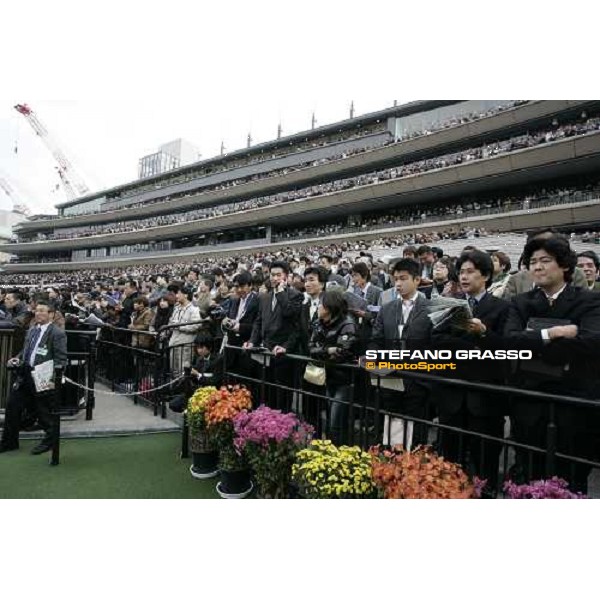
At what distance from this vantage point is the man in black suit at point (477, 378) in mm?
2943

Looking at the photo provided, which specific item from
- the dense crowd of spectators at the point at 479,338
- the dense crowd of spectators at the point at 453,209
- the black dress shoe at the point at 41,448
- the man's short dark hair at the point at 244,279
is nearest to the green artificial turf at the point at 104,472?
the black dress shoe at the point at 41,448

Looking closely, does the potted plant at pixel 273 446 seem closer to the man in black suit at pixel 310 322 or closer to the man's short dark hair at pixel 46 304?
the man in black suit at pixel 310 322

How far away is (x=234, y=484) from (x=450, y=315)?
7.79ft

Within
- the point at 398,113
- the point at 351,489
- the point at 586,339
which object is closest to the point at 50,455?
the point at 351,489

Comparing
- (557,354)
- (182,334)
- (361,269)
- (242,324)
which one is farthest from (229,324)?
(557,354)

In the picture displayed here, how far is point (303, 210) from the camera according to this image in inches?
1384

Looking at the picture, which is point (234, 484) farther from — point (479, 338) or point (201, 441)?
point (479, 338)

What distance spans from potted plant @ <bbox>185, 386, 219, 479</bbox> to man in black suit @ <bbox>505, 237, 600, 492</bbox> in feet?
8.79

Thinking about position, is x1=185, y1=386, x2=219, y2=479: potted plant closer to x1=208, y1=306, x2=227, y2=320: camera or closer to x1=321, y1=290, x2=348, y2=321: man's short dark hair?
x1=321, y1=290, x2=348, y2=321: man's short dark hair

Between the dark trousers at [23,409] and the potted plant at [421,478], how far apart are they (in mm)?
3939

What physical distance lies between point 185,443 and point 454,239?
61.1 ft

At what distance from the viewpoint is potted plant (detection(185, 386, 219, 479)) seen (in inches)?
167

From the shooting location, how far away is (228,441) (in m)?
3.97

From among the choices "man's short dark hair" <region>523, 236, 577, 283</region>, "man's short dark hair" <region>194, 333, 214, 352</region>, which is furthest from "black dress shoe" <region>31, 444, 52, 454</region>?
"man's short dark hair" <region>523, 236, 577, 283</region>
